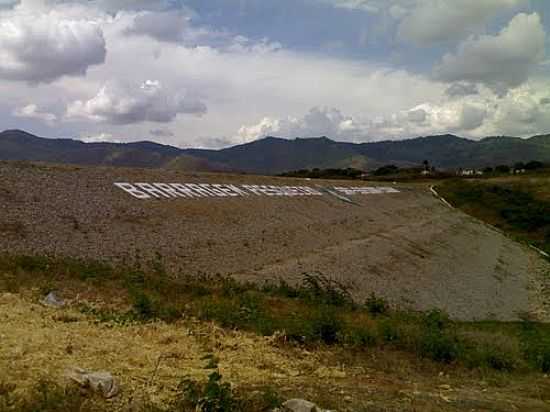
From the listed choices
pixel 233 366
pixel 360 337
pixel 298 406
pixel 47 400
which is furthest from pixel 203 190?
pixel 47 400

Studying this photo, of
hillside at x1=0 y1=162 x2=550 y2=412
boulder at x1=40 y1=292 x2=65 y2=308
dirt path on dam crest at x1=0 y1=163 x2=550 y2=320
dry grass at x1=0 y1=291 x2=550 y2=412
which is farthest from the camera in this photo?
dirt path on dam crest at x1=0 y1=163 x2=550 y2=320

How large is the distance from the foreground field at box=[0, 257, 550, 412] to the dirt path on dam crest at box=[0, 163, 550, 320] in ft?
15.6

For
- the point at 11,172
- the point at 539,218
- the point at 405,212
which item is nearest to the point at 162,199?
the point at 11,172

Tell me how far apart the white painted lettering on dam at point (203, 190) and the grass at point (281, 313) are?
11111 millimetres

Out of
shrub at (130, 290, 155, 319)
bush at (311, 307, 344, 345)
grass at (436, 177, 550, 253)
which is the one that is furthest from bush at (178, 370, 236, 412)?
grass at (436, 177, 550, 253)

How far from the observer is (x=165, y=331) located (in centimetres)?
1337

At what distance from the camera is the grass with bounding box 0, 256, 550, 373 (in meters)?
14.7

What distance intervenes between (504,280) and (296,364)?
3214 cm

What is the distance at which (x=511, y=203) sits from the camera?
287 ft

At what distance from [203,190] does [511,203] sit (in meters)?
62.2

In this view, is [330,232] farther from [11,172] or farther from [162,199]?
[11,172]

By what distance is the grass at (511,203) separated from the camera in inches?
2864

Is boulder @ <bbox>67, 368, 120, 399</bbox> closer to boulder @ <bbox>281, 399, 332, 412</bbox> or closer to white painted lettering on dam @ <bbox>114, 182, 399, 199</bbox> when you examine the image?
boulder @ <bbox>281, 399, 332, 412</bbox>

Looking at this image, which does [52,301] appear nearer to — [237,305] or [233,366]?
[237,305]
